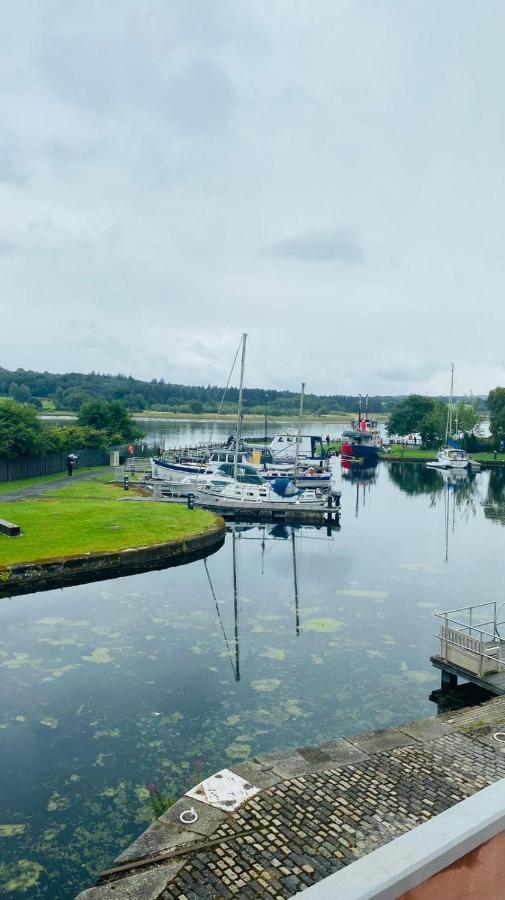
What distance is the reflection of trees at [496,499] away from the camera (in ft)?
155

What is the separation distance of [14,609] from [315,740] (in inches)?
514

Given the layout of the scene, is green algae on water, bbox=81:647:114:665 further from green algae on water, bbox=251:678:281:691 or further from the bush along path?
the bush along path

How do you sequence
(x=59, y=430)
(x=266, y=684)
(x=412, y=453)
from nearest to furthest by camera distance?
(x=266, y=684) → (x=59, y=430) → (x=412, y=453)

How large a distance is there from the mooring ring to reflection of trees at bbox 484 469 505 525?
1539 inches

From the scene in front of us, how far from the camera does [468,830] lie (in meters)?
2.49

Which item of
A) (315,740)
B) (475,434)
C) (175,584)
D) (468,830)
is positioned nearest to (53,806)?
(315,740)

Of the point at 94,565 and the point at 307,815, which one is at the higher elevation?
the point at 307,815

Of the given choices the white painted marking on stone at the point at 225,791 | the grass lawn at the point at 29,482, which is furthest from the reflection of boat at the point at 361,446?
the white painted marking on stone at the point at 225,791

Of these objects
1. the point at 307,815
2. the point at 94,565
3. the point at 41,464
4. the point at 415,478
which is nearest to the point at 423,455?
the point at 415,478

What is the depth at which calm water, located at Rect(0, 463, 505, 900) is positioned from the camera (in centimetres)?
1120

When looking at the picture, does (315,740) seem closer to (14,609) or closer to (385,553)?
(14,609)

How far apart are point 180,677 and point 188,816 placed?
7272mm

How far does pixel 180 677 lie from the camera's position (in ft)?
55.4

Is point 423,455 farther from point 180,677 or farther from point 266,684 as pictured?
point 180,677
